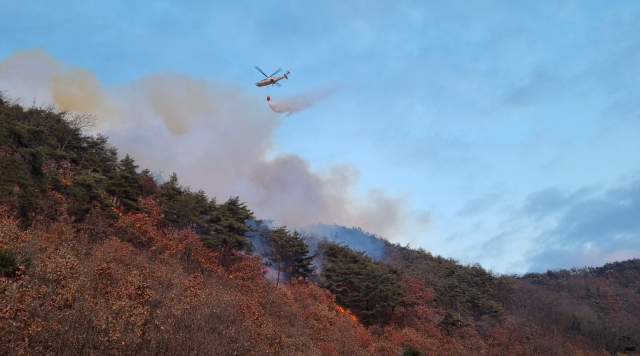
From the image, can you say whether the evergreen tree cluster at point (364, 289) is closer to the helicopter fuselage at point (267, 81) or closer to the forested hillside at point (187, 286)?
the forested hillside at point (187, 286)

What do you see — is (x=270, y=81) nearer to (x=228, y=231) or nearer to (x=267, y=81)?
(x=267, y=81)

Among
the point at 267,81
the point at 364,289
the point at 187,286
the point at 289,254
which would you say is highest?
the point at 267,81

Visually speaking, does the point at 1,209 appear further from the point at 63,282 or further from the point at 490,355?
the point at 490,355

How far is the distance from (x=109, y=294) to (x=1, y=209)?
1153cm

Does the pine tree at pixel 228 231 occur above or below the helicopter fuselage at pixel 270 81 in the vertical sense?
below

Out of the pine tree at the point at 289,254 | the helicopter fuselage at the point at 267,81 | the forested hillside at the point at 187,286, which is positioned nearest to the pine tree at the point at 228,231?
the forested hillside at the point at 187,286

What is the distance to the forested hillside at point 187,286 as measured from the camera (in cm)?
1314

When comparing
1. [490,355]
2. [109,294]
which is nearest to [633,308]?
[490,355]

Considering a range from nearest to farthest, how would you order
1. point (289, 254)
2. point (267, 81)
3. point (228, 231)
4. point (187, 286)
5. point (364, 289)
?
point (187, 286), point (267, 81), point (228, 231), point (364, 289), point (289, 254)

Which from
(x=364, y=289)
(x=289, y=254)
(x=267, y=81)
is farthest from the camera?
(x=289, y=254)

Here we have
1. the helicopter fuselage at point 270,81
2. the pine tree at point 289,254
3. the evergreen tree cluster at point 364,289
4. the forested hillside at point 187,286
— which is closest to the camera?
the forested hillside at point 187,286

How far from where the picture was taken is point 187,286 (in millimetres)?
20609

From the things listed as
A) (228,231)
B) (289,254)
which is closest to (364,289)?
(289,254)

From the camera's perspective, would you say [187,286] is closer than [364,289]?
Yes
